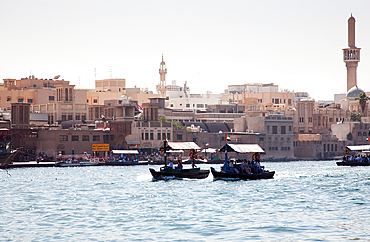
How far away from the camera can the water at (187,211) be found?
30.5m

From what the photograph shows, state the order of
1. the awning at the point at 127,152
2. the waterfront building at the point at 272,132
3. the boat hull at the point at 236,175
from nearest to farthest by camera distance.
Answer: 1. the boat hull at the point at 236,175
2. the awning at the point at 127,152
3. the waterfront building at the point at 272,132

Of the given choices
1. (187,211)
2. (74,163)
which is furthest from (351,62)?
(187,211)

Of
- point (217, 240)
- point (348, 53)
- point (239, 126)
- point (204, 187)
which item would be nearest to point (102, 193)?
point (204, 187)

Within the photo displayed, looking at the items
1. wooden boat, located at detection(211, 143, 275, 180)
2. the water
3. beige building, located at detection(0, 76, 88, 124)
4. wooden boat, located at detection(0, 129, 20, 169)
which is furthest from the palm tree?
the water

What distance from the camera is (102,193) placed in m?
50.1

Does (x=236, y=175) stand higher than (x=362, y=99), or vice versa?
(x=362, y=99)

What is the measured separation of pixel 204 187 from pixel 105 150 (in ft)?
196

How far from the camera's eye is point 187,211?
38.4 meters

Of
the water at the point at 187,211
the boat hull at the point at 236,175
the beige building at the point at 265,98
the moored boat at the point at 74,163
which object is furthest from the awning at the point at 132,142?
the beige building at the point at 265,98

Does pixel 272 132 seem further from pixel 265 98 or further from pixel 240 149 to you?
pixel 240 149

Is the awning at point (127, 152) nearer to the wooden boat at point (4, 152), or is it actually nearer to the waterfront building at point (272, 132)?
the wooden boat at point (4, 152)

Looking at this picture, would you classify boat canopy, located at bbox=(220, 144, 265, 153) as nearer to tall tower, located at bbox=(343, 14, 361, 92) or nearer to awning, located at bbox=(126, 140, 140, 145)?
awning, located at bbox=(126, 140, 140, 145)

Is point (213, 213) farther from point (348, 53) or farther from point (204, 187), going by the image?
point (348, 53)

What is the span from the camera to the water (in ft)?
100
